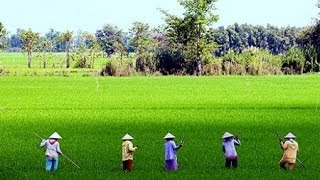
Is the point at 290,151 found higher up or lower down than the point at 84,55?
lower down

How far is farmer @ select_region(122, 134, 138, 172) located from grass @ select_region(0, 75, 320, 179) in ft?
0.64

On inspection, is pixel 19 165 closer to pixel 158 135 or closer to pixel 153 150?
pixel 153 150

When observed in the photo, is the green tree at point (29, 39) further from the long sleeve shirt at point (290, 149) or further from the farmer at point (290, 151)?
the long sleeve shirt at point (290, 149)

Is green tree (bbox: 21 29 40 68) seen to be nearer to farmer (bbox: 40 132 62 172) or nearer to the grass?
the grass

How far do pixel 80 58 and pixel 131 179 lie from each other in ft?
246

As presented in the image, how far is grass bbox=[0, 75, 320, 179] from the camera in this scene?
46.6ft

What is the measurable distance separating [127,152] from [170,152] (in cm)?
79

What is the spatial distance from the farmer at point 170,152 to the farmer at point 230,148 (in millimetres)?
905

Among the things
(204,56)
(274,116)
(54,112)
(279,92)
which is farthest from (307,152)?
(204,56)

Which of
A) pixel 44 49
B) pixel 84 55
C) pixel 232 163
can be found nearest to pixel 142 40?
pixel 84 55

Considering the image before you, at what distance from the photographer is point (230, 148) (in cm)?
1398

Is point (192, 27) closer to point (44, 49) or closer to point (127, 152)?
point (44, 49)

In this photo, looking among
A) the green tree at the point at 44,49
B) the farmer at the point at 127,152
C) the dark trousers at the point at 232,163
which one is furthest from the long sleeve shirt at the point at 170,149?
the green tree at the point at 44,49

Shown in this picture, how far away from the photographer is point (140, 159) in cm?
1588
